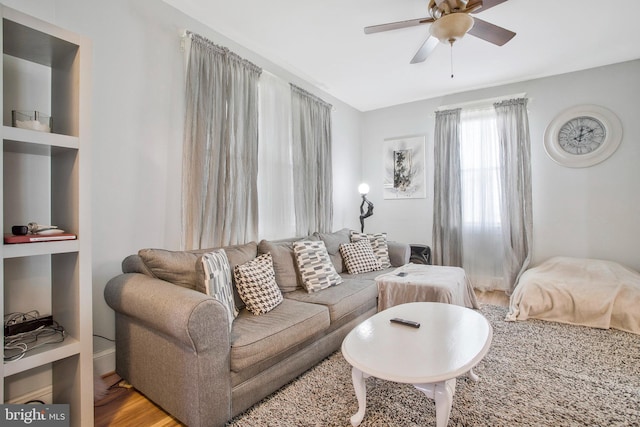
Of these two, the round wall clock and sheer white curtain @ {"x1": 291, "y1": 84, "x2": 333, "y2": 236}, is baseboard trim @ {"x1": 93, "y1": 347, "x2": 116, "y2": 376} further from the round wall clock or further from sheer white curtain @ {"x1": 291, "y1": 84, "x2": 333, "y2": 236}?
the round wall clock

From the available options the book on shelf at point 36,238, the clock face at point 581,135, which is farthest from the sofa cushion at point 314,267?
the clock face at point 581,135

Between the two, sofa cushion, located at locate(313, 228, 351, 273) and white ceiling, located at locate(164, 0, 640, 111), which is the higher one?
white ceiling, located at locate(164, 0, 640, 111)

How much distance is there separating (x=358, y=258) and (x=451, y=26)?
2.29 meters

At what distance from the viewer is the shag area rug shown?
1632 millimetres

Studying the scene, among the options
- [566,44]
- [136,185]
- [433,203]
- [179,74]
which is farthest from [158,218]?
[566,44]

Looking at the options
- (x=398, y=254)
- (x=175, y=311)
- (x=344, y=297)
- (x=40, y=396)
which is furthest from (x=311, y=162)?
(x=40, y=396)

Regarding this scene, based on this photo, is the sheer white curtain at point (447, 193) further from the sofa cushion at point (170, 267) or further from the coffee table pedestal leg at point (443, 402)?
the sofa cushion at point (170, 267)

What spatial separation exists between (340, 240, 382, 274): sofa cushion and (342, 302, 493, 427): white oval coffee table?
4.33ft

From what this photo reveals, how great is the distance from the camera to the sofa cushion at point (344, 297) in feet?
7.82

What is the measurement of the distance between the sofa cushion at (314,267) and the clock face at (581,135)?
3375 millimetres

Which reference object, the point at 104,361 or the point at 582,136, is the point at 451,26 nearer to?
the point at 582,136

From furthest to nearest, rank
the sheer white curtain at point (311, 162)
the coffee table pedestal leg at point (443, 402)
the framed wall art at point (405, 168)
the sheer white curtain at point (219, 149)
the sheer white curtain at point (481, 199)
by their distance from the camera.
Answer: the framed wall art at point (405, 168), the sheer white curtain at point (481, 199), the sheer white curtain at point (311, 162), the sheer white curtain at point (219, 149), the coffee table pedestal leg at point (443, 402)

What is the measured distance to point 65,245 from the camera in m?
1.40

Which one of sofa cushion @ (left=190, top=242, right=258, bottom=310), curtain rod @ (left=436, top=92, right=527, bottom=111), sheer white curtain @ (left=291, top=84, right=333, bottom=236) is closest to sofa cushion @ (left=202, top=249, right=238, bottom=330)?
sofa cushion @ (left=190, top=242, right=258, bottom=310)
